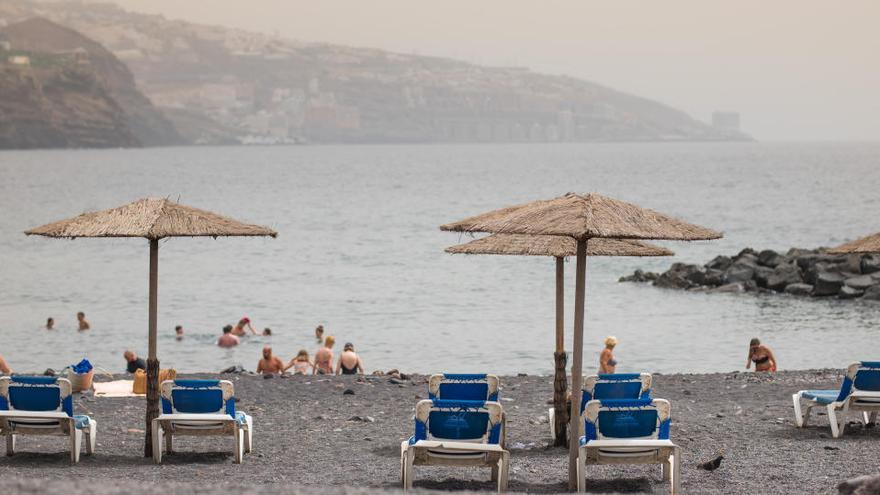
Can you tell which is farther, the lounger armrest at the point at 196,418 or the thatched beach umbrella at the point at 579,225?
the lounger armrest at the point at 196,418

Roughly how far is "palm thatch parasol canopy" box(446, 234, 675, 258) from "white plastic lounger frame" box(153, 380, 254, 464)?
3.03 metres

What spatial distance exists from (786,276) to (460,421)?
3223cm

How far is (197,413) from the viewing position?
39.3 ft

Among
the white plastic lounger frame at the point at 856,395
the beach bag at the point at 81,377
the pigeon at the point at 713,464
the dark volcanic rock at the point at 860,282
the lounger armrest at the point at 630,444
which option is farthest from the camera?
the dark volcanic rock at the point at 860,282

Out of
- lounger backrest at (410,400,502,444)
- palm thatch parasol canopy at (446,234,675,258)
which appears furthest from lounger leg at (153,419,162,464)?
palm thatch parasol canopy at (446,234,675,258)

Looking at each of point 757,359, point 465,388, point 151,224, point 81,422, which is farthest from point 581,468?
point 757,359

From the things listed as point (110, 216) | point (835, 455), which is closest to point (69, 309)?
point (110, 216)

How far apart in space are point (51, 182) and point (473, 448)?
130m

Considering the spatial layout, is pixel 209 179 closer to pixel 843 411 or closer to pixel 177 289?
pixel 177 289

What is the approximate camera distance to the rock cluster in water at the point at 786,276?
3881 centimetres

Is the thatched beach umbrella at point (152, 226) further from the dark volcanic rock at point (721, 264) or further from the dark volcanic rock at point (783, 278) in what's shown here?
the dark volcanic rock at point (721, 264)

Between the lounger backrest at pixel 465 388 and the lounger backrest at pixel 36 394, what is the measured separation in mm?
3345

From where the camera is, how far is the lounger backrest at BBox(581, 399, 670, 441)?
10.3 metres

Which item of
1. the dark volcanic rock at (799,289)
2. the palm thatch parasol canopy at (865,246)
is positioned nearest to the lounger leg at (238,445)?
the palm thatch parasol canopy at (865,246)
